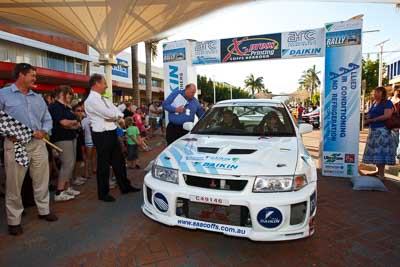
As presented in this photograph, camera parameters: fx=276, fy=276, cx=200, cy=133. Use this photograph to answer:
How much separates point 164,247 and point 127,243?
43cm

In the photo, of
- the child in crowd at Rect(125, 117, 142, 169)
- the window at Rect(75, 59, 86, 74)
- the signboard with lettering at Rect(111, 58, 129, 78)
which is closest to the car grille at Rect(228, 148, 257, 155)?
the child in crowd at Rect(125, 117, 142, 169)

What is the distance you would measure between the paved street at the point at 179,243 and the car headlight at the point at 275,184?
0.74m

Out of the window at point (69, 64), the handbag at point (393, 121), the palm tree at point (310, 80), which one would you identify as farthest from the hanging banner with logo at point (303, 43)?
the palm tree at point (310, 80)

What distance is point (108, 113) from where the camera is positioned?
4.09 metres

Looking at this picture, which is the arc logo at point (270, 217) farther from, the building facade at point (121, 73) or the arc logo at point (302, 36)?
the building facade at point (121, 73)

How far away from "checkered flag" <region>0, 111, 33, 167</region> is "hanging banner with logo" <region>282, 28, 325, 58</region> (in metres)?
5.69

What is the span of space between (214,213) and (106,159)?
2.38 meters

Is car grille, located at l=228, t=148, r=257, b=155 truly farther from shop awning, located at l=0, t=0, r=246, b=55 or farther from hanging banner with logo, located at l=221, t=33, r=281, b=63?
shop awning, located at l=0, t=0, r=246, b=55

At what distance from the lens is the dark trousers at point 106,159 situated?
4.23 meters

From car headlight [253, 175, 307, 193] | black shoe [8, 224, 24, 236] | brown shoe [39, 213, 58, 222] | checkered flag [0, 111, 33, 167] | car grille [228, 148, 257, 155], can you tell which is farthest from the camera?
brown shoe [39, 213, 58, 222]

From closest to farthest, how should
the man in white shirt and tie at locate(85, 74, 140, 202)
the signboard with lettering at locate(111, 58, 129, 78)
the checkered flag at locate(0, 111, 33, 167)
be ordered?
the checkered flag at locate(0, 111, 33, 167) → the man in white shirt and tie at locate(85, 74, 140, 202) → the signboard with lettering at locate(111, 58, 129, 78)

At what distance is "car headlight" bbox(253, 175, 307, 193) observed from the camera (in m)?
2.52

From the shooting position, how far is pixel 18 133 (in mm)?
3121

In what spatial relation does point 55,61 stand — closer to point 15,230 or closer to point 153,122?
point 153,122
